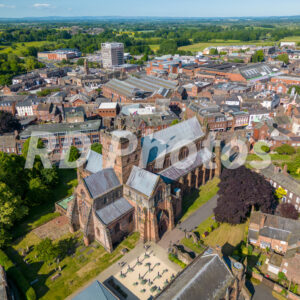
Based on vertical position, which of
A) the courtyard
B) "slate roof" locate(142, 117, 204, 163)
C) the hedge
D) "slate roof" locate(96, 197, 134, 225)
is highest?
"slate roof" locate(142, 117, 204, 163)

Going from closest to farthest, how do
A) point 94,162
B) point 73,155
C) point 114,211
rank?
point 114,211
point 94,162
point 73,155

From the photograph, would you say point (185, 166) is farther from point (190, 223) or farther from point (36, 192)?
point (36, 192)

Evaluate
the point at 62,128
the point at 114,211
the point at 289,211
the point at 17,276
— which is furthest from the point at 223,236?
the point at 62,128

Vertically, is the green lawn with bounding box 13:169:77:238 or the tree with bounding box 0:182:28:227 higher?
the tree with bounding box 0:182:28:227

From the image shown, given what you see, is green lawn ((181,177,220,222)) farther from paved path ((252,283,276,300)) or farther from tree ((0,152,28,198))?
tree ((0,152,28,198))

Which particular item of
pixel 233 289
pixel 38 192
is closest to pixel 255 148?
pixel 233 289

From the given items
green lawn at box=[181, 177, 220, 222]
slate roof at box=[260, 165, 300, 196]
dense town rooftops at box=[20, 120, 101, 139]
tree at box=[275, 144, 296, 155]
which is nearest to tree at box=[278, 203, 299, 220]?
slate roof at box=[260, 165, 300, 196]

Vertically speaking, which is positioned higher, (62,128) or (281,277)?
(62,128)

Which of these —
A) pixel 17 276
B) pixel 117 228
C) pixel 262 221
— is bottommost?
pixel 17 276
